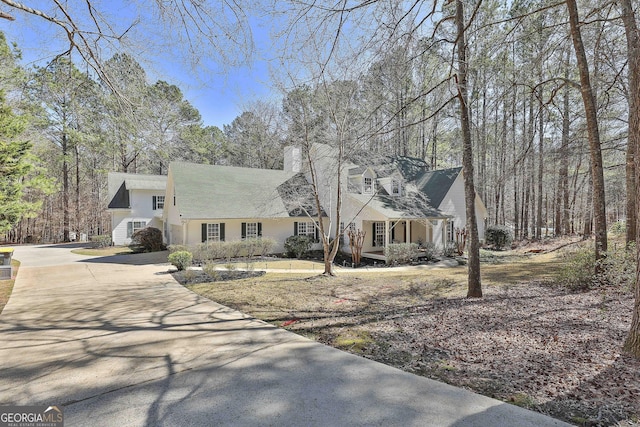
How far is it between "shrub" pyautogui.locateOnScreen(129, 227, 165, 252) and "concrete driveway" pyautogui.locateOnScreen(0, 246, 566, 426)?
13274 millimetres

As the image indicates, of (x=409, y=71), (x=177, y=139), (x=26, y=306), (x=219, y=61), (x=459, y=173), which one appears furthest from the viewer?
(x=459, y=173)

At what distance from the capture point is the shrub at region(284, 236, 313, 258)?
709 inches

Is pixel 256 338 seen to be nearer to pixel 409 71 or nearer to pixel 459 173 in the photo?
pixel 409 71

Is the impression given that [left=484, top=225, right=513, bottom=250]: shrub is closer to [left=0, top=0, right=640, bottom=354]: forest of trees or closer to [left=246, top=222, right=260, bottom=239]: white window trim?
[left=0, top=0, right=640, bottom=354]: forest of trees

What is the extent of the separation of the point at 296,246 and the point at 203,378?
46.3 feet

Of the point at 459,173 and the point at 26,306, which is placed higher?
the point at 459,173

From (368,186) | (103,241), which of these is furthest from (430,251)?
(103,241)

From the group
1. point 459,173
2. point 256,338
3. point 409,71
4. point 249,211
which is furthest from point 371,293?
point 459,173

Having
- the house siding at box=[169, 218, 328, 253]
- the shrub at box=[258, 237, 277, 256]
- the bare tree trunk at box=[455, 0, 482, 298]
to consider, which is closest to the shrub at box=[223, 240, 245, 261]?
the shrub at box=[258, 237, 277, 256]

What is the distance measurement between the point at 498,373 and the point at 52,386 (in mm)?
5446

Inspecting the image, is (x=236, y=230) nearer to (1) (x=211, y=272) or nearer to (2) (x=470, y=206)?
(1) (x=211, y=272)

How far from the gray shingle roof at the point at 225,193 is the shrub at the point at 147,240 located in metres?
4.41

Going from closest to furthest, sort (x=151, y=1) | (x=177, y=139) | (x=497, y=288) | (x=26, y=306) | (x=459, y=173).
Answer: (x=151, y=1) < (x=177, y=139) < (x=26, y=306) < (x=497, y=288) < (x=459, y=173)

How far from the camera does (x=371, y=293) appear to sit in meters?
8.56
